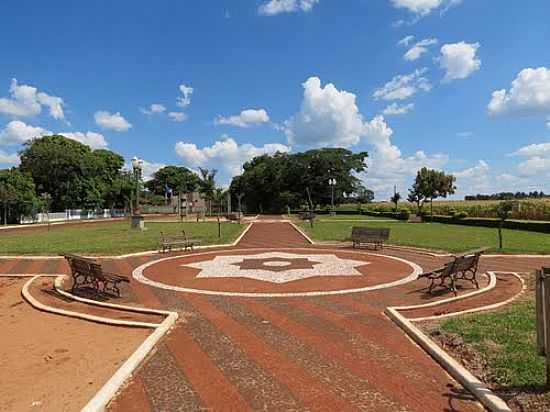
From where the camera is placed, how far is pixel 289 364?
5219 mm

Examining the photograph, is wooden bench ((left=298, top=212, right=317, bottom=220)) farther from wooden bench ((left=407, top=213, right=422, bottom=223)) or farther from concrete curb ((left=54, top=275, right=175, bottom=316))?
concrete curb ((left=54, top=275, right=175, bottom=316))

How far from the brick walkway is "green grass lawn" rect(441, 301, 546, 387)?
633 millimetres

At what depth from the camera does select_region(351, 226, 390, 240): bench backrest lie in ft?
58.4

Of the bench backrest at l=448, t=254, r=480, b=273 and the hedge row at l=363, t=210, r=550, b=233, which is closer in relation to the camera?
the bench backrest at l=448, t=254, r=480, b=273

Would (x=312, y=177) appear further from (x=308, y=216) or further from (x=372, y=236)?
(x=372, y=236)

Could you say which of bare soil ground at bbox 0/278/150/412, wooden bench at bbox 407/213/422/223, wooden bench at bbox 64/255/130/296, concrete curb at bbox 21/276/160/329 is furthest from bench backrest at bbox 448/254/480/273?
wooden bench at bbox 407/213/422/223

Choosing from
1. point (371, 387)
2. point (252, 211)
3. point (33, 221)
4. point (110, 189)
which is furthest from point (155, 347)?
point (252, 211)

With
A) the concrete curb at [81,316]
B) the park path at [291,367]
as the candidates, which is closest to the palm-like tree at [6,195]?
the concrete curb at [81,316]

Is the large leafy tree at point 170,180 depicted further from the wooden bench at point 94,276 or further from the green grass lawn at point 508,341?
the green grass lawn at point 508,341

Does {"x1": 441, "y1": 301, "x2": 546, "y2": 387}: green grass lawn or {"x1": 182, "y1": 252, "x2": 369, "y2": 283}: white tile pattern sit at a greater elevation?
{"x1": 441, "y1": 301, "x2": 546, "y2": 387}: green grass lawn

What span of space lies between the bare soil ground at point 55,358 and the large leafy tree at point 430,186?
57.3 m

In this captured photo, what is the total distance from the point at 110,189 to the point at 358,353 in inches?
2744

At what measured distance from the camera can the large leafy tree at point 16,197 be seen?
1911 inches

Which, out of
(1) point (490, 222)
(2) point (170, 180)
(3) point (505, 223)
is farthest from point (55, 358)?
(2) point (170, 180)
